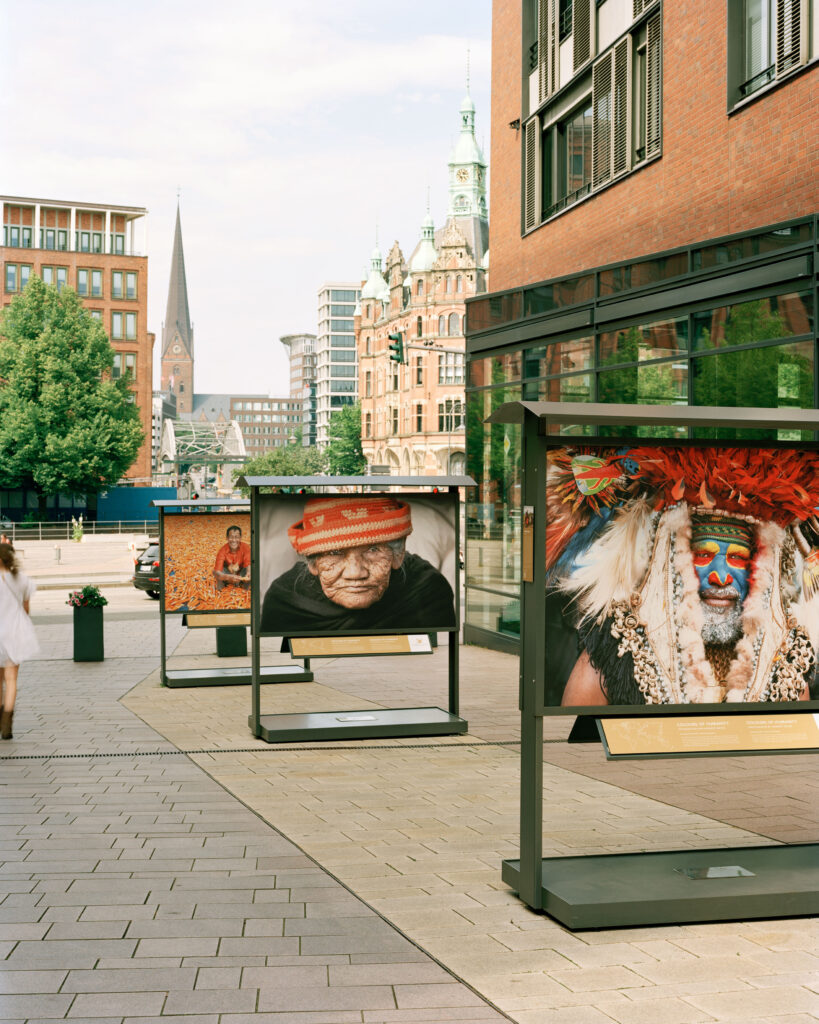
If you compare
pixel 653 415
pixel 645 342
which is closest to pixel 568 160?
pixel 645 342

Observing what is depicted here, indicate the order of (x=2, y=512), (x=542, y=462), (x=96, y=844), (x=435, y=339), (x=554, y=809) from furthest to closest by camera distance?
(x=435, y=339)
(x=2, y=512)
(x=554, y=809)
(x=96, y=844)
(x=542, y=462)

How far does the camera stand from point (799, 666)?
578cm

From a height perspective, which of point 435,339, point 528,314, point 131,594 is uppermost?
point 435,339

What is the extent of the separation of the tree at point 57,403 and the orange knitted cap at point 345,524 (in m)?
58.2

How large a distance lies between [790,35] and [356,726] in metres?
7.90

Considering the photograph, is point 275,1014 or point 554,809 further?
point 554,809

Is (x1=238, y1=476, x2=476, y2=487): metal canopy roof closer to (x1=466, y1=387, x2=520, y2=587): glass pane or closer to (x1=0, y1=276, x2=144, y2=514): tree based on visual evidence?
(x1=466, y1=387, x2=520, y2=587): glass pane

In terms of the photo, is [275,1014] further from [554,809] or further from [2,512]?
[2,512]

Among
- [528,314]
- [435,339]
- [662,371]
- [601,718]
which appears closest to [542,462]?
[601,718]

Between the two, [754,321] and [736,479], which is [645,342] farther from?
[736,479]

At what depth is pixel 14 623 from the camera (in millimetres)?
10250

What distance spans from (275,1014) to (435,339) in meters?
104

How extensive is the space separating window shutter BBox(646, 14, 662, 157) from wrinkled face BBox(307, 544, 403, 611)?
275 inches

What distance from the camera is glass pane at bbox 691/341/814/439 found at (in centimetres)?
1089
